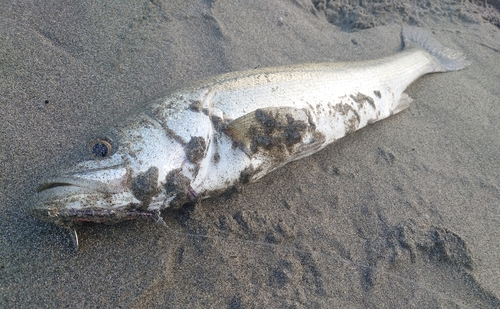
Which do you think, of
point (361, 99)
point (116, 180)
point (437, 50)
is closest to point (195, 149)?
point (116, 180)

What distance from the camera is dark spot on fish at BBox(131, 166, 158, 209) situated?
254 centimetres

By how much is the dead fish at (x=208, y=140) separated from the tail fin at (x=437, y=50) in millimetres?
1998

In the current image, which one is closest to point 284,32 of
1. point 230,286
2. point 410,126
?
point 410,126

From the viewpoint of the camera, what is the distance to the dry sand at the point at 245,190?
8.30ft

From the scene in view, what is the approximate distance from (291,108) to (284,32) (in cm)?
227

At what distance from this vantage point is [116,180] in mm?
2479

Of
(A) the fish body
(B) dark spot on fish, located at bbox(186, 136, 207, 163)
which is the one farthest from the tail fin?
(B) dark spot on fish, located at bbox(186, 136, 207, 163)

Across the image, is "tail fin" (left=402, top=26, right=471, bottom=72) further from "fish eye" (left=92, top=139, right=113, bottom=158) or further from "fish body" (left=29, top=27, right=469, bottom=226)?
"fish eye" (left=92, top=139, right=113, bottom=158)

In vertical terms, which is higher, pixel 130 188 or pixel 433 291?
pixel 130 188

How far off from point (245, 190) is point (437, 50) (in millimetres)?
4217

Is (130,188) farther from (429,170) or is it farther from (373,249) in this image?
(429,170)

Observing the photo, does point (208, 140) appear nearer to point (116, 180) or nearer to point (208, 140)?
point (208, 140)

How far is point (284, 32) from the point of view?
16.5 ft

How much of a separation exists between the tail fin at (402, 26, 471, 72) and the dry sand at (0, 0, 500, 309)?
0.18 m
